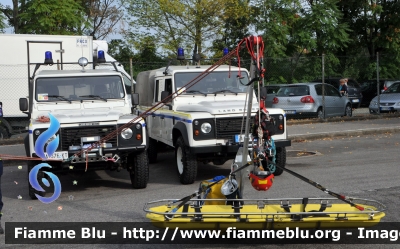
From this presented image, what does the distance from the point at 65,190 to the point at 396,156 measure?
726 centimetres

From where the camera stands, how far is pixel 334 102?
71.5 feet

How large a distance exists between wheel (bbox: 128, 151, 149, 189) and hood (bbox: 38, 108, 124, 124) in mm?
768

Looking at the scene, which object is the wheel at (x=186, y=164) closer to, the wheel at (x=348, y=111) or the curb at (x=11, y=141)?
the curb at (x=11, y=141)

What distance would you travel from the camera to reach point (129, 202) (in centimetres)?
916

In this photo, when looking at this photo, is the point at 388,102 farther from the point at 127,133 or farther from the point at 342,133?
the point at 127,133

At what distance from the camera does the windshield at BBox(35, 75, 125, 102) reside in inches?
426

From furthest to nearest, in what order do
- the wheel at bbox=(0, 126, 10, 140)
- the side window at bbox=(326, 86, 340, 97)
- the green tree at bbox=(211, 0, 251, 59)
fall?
the green tree at bbox=(211, 0, 251, 59), the side window at bbox=(326, 86, 340, 97), the wheel at bbox=(0, 126, 10, 140)

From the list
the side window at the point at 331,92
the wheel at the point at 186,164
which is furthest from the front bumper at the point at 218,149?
the side window at the point at 331,92

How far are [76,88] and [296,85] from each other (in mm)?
11885

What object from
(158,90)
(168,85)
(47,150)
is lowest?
(47,150)

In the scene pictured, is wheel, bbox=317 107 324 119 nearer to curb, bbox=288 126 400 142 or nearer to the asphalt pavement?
the asphalt pavement

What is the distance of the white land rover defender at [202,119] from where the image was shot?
10281mm

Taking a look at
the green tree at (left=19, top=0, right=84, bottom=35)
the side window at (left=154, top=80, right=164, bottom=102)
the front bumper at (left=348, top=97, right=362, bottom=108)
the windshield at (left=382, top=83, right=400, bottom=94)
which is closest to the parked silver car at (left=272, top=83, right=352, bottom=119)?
the windshield at (left=382, top=83, right=400, bottom=94)

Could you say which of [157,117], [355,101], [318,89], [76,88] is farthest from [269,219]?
[355,101]
